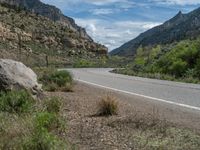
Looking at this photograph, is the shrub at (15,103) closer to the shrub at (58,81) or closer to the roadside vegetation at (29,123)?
the roadside vegetation at (29,123)

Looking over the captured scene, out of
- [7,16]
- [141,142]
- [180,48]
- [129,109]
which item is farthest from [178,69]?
[7,16]

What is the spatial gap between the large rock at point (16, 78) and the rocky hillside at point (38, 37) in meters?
60.0

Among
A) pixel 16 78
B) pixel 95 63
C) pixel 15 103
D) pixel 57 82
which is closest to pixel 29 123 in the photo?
pixel 15 103

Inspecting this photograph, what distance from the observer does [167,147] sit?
8.92 metres

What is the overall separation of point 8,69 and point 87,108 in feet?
7.88

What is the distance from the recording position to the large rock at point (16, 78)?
568 inches

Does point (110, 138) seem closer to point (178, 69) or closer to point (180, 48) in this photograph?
point (178, 69)

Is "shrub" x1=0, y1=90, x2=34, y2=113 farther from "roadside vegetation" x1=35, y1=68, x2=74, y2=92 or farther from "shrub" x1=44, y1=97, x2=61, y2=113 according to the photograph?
"roadside vegetation" x1=35, y1=68, x2=74, y2=92

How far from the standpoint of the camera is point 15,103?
12703 millimetres

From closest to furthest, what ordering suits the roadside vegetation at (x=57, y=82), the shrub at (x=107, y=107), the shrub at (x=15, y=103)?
the shrub at (x=15, y=103) → the shrub at (x=107, y=107) → the roadside vegetation at (x=57, y=82)

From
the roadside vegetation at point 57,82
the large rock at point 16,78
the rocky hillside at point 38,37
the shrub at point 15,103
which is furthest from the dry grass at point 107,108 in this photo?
the rocky hillside at point 38,37

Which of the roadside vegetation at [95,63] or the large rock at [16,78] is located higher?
the large rock at [16,78]

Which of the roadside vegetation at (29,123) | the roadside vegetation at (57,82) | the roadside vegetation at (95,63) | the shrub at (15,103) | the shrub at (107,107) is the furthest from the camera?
the roadside vegetation at (95,63)

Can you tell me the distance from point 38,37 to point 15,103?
268 feet
